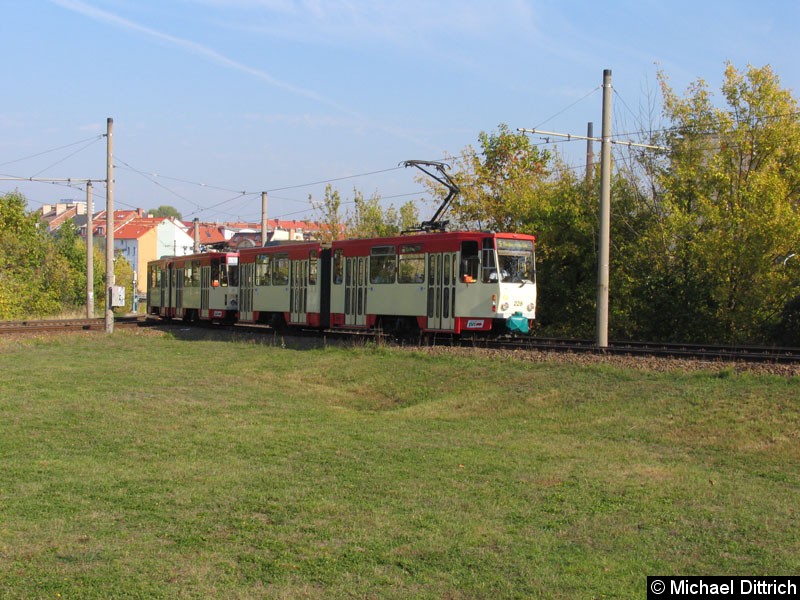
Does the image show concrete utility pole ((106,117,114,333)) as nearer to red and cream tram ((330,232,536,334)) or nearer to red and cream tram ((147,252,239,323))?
red and cream tram ((147,252,239,323))

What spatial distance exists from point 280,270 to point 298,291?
1.87 meters

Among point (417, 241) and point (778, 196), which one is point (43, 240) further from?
point (778, 196)

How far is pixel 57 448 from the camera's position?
1107 centimetres

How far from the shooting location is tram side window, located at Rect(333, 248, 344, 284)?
27859mm

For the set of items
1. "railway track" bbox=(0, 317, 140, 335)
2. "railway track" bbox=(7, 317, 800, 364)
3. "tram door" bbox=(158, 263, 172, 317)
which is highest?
"tram door" bbox=(158, 263, 172, 317)

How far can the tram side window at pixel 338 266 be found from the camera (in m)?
27.9

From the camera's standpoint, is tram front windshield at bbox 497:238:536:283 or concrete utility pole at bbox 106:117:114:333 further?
concrete utility pole at bbox 106:117:114:333

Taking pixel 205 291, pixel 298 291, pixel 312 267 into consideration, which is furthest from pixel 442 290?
pixel 205 291

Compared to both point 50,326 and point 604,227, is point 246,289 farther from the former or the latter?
point 604,227

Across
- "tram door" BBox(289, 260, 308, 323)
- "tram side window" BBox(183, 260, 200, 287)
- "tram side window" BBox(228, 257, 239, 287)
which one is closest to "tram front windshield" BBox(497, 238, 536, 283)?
"tram door" BBox(289, 260, 308, 323)

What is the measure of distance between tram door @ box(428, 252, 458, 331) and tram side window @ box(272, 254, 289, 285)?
343 inches

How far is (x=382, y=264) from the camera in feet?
84.5

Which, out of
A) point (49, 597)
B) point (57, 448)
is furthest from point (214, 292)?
point (49, 597)

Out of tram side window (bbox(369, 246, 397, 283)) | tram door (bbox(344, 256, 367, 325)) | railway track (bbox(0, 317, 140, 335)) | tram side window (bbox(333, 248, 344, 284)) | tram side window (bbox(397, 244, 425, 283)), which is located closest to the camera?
tram side window (bbox(397, 244, 425, 283))
